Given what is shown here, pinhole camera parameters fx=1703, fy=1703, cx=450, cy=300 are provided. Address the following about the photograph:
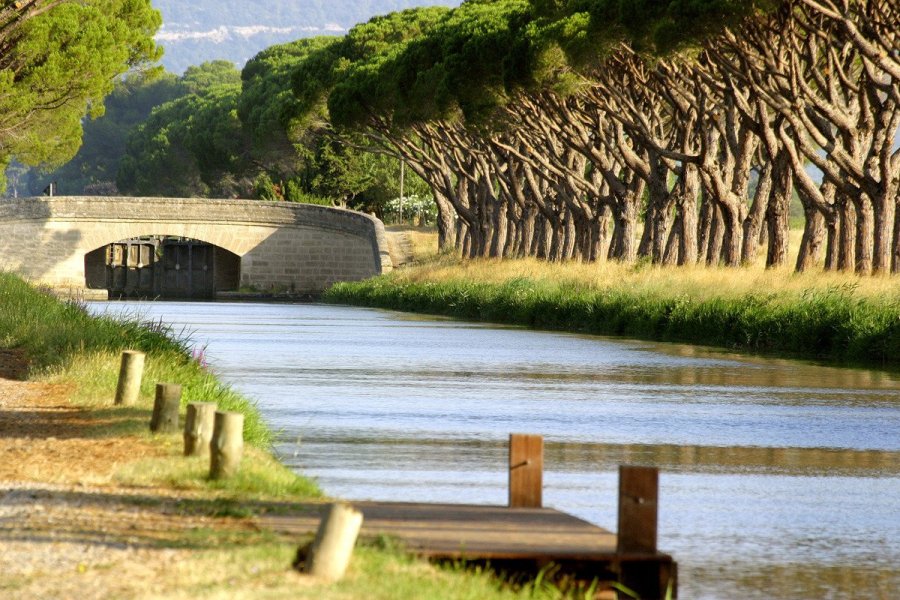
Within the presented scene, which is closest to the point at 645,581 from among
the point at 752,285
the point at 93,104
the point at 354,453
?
the point at 354,453

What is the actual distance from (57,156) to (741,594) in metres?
Result: 53.1

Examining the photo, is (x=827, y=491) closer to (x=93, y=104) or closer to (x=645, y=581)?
(x=645, y=581)

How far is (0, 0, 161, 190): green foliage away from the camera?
42219mm

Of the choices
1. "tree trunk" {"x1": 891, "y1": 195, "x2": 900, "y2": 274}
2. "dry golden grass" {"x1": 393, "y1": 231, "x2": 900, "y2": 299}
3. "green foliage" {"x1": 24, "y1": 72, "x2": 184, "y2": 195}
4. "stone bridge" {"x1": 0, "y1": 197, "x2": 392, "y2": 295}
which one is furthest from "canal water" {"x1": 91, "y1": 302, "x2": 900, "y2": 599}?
"green foliage" {"x1": 24, "y1": 72, "x2": 184, "y2": 195}

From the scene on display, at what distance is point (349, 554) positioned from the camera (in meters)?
7.02

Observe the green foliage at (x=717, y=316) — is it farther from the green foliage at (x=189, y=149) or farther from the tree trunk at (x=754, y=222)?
the green foliage at (x=189, y=149)

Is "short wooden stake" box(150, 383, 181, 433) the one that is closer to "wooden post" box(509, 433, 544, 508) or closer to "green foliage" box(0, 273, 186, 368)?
"wooden post" box(509, 433, 544, 508)

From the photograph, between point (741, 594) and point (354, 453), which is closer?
point (741, 594)

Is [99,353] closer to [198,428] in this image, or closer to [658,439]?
[658,439]

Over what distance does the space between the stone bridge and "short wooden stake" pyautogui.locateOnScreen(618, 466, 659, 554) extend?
67.5m

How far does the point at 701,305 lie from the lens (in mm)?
30672

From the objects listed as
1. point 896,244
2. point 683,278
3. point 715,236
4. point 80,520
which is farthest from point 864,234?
point 80,520

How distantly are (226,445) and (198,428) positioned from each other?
1.05 m

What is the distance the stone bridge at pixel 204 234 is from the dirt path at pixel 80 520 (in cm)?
6408
